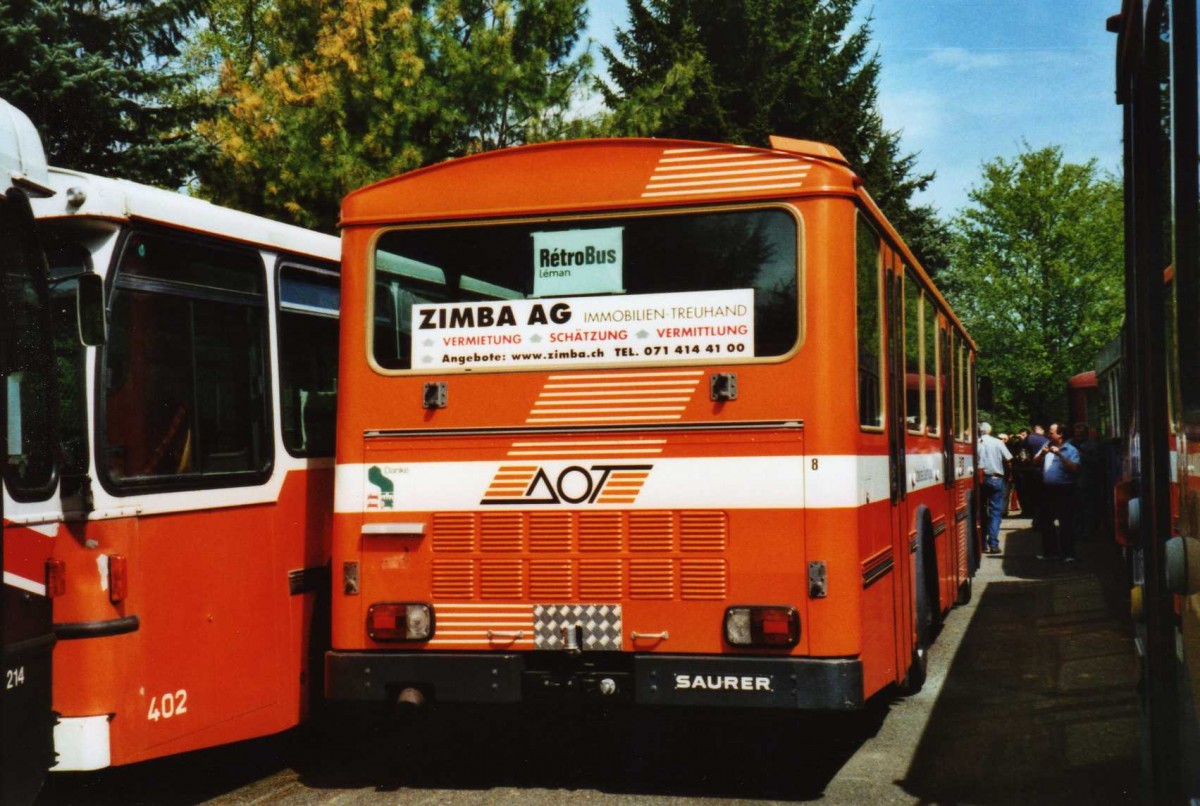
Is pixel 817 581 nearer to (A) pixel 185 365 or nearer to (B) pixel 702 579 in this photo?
(B) pixel 702 579

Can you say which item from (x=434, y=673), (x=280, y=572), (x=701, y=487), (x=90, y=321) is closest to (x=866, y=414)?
(x=701, y=487)

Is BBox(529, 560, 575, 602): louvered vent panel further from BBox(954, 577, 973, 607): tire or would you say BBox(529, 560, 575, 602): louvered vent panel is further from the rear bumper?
BBox(954, 577, 973, 607): tire

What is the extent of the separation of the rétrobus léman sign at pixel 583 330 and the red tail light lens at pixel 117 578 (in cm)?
169

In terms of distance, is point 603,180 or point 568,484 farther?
point 603,180

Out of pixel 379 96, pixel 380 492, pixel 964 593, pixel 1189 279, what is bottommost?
pixel 964 593

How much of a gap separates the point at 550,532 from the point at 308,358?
1888 millimetres

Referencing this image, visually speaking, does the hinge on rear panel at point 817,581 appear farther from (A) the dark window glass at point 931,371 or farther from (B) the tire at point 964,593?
(B) the tire at point 964,593

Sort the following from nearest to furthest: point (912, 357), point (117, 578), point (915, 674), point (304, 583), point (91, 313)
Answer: point (91, 313) < point (117, 578) < point (304, 583) < point (915, 674) < point (912, 357)

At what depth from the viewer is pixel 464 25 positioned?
65.3 feet

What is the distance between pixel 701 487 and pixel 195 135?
1265 centimetres

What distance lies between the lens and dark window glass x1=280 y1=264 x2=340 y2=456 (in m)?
7.22

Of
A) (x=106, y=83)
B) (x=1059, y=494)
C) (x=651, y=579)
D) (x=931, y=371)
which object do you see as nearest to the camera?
(x=651, y=579)

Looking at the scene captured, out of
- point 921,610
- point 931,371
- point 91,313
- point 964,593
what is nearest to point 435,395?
point 91,313

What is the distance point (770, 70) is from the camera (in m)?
31.2
